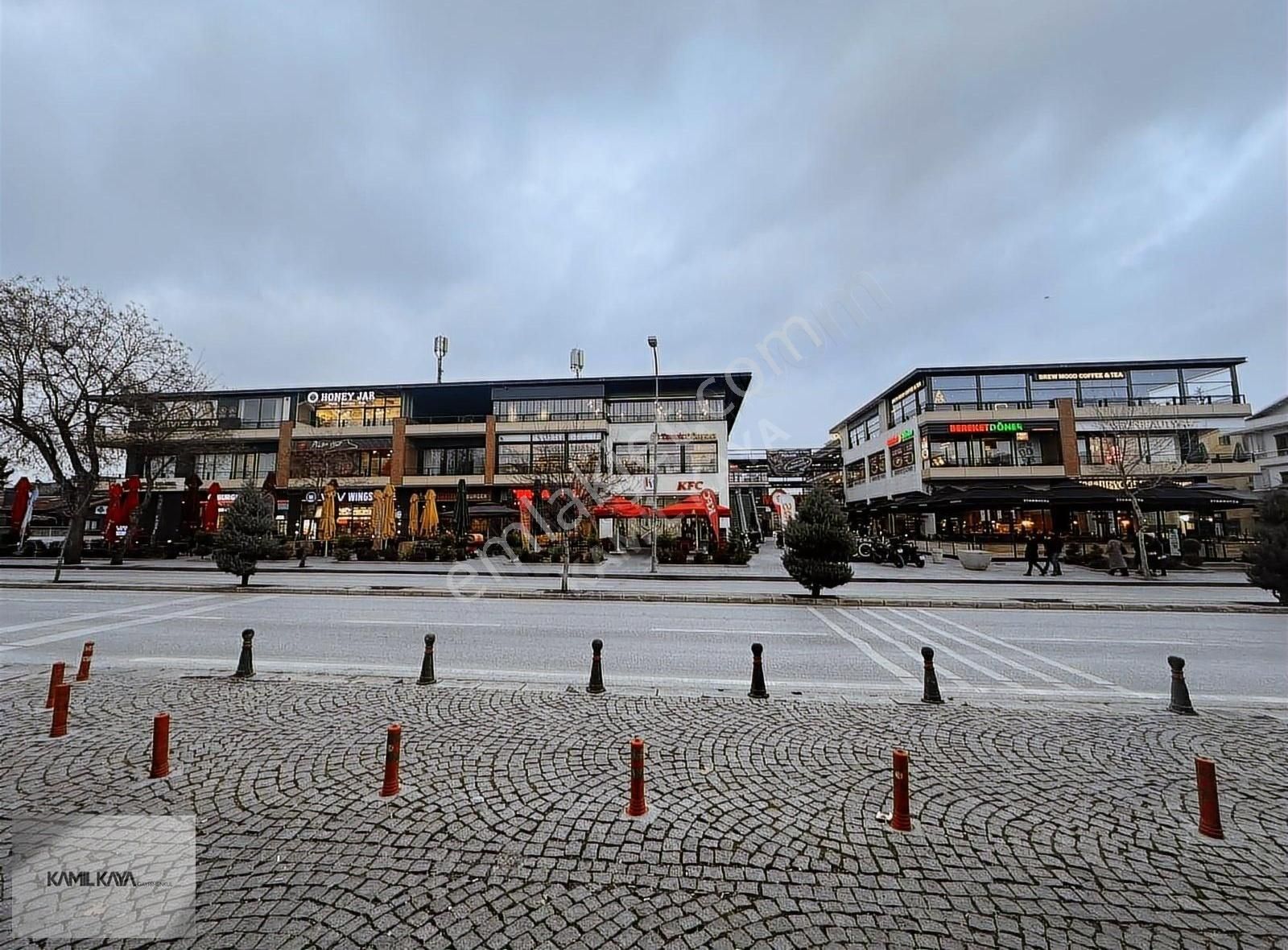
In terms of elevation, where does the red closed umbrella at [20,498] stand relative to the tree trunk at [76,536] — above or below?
above

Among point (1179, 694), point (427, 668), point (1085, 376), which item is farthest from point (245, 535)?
point (1085, 376)

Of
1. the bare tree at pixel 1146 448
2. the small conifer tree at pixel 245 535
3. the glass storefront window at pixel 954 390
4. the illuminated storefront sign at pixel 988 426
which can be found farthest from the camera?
the glass storefront window at pixel 954 390

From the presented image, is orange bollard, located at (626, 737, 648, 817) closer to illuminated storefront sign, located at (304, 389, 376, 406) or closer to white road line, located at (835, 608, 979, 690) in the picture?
white road line, located at (835, 608, 979, 690)

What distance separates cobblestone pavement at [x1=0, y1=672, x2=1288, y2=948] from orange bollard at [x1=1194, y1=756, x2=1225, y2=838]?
92 millimetres

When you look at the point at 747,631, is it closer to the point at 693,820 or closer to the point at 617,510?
the point at 693,820

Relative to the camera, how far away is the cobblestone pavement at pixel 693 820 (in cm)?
282

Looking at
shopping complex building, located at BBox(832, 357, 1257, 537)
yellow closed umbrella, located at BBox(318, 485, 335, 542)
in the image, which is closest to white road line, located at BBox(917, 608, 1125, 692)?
shopping complex building, located at BBox(832, 357, 1257, 537)

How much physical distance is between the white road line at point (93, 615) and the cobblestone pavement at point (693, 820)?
726 centimetres

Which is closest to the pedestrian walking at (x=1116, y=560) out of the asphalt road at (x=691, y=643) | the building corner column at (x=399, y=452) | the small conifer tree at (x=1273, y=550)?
the asphalt road at (x=691, y=643)

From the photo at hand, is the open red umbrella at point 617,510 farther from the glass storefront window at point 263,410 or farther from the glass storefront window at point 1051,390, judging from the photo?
the glass storefront window at point 1051,390

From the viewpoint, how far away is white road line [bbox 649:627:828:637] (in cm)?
1101

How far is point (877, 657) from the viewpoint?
9180mm

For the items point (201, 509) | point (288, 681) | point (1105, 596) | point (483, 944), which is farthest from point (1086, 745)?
point (201, 509)

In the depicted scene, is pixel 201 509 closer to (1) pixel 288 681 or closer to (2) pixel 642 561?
(2) pixel 642 561
